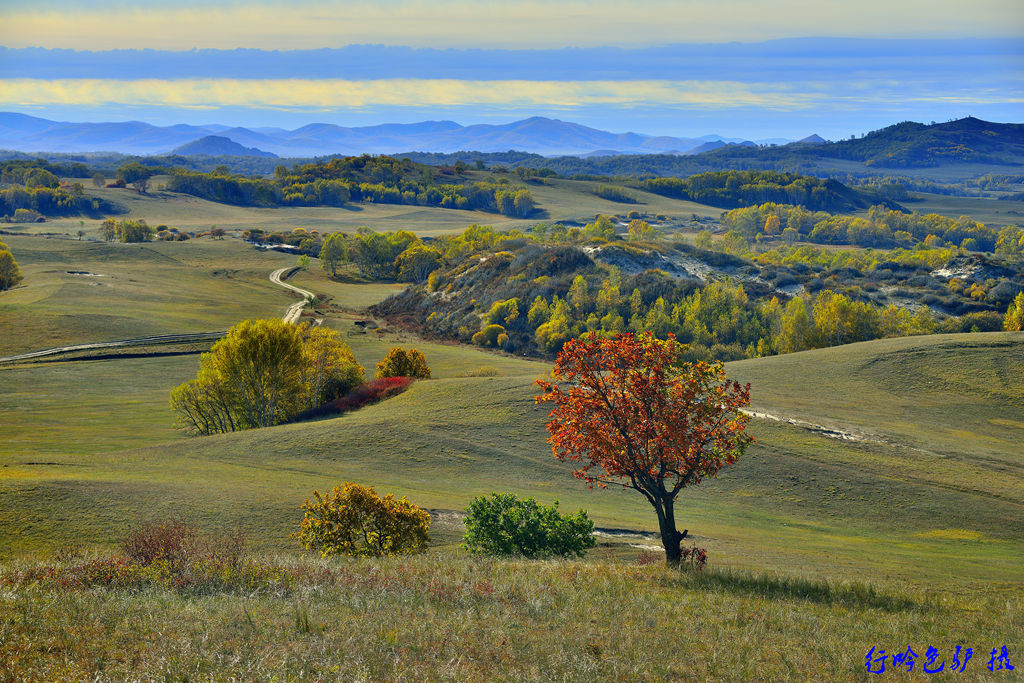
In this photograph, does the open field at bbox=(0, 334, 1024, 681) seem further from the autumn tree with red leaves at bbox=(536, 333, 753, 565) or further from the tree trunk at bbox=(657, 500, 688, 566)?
the autumn tree with red leaves at bbox=(536, 333, 753, 565)

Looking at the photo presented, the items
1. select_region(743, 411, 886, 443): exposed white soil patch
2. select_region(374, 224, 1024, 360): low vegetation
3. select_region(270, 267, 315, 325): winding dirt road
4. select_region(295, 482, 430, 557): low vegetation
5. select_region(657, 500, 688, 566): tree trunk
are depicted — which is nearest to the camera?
select_region(657, 500, 688, 566): tree trunk

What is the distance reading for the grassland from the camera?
13.4m

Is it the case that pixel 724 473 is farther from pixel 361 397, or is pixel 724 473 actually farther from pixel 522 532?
pixel 361 397

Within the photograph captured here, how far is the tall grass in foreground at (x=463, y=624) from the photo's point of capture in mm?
12297

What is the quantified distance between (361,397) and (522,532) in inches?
1554

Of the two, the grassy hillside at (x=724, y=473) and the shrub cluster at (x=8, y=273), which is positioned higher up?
the shrub cluster at (x=8, y=273)

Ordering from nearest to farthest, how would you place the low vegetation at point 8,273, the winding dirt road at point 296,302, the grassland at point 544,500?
the grassland at point 544,500 → the winding dirt road at point 296,302 → the low vegetation at point 8,273

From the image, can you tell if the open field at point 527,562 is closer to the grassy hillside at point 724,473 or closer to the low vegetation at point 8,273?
the grassy hillside at point 724,473

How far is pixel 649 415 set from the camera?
77.8 feet

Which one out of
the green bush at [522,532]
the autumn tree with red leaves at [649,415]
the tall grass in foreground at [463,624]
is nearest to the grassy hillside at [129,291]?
the green bush at [522,532]

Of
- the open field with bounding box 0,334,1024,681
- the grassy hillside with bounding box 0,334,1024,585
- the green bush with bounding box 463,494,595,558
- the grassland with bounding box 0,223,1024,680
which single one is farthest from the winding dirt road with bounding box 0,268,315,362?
the green bush with bounding box 463,494,595,558

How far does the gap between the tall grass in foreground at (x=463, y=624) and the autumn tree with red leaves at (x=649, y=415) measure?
3.73m

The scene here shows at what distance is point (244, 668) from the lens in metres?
11.9

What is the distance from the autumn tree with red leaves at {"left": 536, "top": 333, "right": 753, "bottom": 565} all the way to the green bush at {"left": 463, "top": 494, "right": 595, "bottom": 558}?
3.55 m
